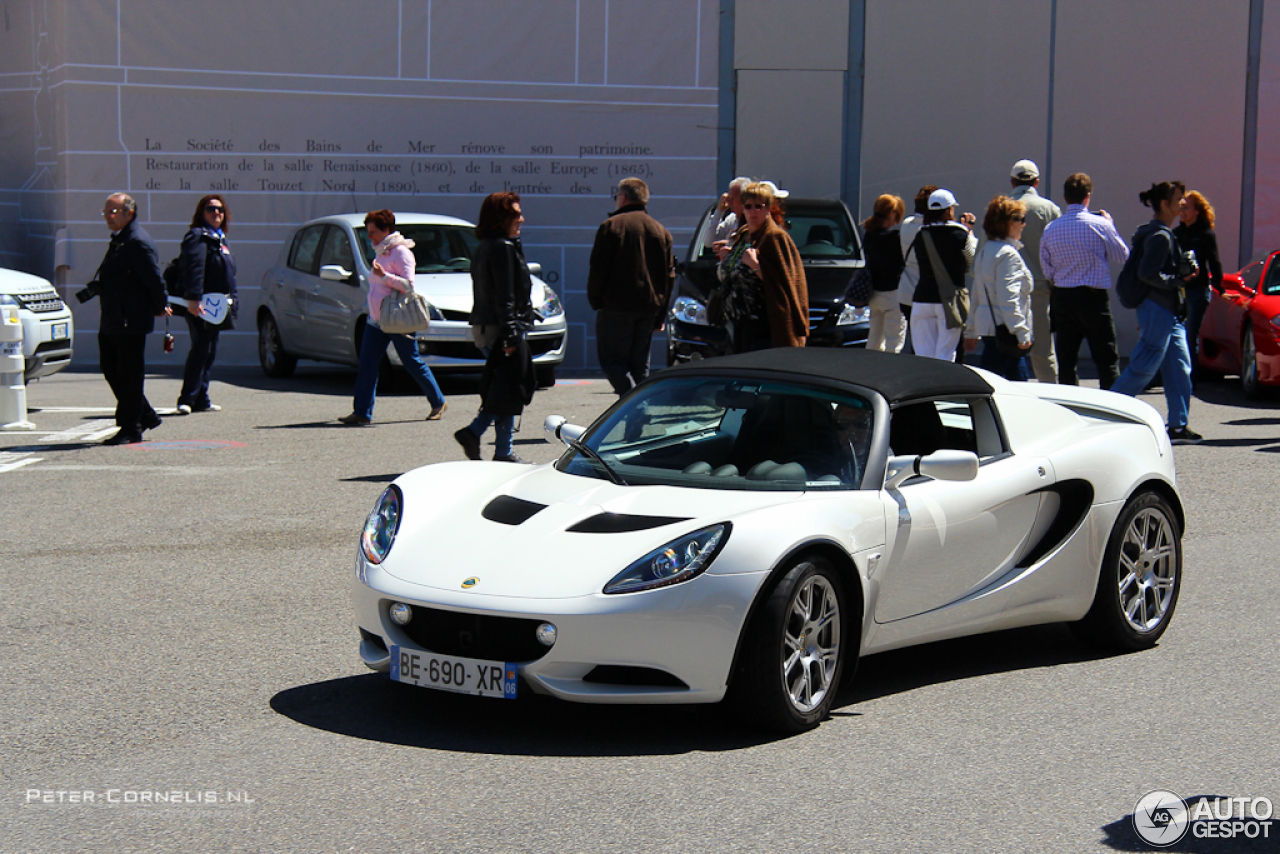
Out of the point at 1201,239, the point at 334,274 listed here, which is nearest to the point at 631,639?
the point at 334,274

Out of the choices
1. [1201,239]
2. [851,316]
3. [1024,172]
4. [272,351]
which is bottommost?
[272,351]

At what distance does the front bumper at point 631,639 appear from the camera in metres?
4.63

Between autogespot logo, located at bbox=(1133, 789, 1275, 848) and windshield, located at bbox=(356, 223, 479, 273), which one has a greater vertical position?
windshield, located at bbox=(356, 223, 479, 273)

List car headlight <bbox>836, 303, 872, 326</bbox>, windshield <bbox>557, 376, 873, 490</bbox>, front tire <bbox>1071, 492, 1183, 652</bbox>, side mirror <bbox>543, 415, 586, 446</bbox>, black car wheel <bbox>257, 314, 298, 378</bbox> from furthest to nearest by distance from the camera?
black car wheel <bbox>257, 314, 298, 378</bbox> → car headlight <bbox>836, 303, 872, 326</bbox> → side mirror <bbox>543, 415, 586, 446</bbox> → front tire <bbox>1071, 492, 1183, 652</bbox> → windshield <bbox>557, 376, 873, 490</bbox>

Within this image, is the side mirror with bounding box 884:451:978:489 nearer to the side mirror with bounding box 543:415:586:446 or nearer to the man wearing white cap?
the side mirror with bounding box 543:415:586:446

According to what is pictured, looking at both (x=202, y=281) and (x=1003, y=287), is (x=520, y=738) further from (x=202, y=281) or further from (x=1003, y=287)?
(x=202, y=281)

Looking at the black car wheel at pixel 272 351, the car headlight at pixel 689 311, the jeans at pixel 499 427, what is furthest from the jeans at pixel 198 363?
the jeans at pixel 499 427

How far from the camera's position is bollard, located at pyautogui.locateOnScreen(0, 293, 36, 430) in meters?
12.5

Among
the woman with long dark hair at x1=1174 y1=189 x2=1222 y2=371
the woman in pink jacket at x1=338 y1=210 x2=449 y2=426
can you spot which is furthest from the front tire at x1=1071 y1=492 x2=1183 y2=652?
the woman with long dark hair at x1=1174 y1=189 x2=1222 y2=371

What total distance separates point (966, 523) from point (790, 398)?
2.45 ft

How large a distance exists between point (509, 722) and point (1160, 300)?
7.55 meters

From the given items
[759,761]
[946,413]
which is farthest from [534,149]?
[759,761]

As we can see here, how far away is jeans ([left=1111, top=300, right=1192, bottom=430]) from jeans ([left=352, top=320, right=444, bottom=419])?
17.4 ft

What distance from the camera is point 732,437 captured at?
5652 millimetres
